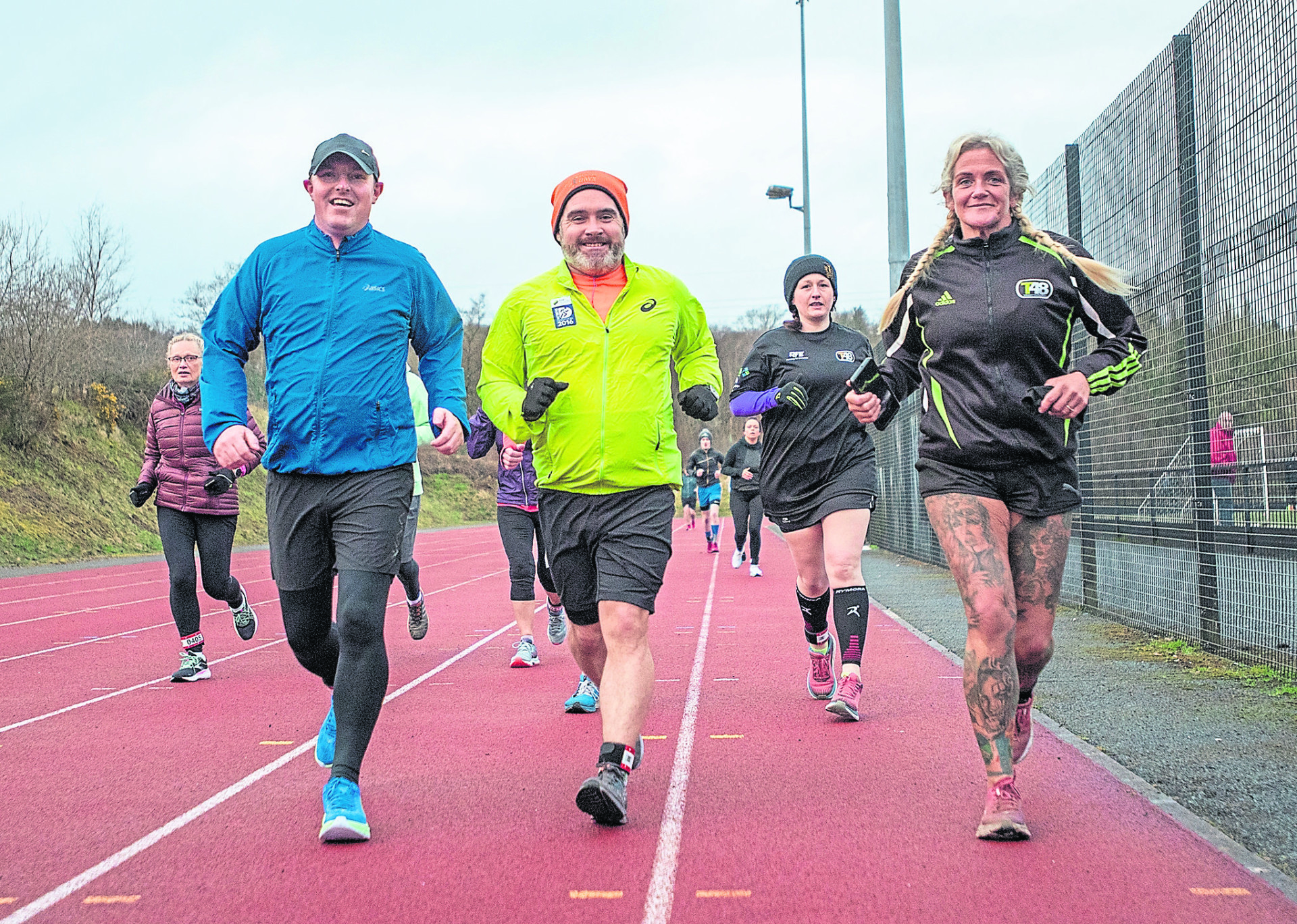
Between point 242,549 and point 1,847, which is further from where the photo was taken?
point 242,549

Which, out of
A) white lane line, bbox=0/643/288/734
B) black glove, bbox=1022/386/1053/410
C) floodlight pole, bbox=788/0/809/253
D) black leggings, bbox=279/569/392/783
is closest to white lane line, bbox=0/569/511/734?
white lane line, bbox=0/643/288/734

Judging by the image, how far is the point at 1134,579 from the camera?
27.9 ft

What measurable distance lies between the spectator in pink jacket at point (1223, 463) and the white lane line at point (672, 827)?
3.43 metres

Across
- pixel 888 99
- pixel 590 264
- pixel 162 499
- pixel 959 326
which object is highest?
pixel 888 99

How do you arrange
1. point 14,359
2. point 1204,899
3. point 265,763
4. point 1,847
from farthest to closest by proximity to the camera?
point 14,359 → point 265,763 → point 1,847 → point 1204,899

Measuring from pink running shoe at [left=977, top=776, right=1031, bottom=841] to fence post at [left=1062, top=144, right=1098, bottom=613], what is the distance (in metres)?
6.06

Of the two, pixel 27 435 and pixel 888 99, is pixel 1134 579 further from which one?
pixel 27 435

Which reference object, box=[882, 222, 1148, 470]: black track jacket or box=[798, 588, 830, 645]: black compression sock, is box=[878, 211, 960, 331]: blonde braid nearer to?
box=[882, 222, 1148, 470]: black track jacket

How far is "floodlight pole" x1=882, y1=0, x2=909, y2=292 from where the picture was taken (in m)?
13.7

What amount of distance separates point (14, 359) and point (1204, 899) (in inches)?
1146

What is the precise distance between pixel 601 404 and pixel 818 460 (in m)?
2.01

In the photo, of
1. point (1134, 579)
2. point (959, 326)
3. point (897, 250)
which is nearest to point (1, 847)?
point (959, 326)

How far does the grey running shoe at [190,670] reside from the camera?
730 centimetres

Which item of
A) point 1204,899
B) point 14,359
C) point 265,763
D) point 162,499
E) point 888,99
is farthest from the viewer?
point 14,359
